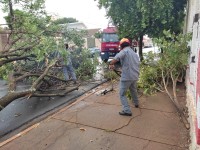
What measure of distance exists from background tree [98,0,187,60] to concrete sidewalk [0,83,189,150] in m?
5.22

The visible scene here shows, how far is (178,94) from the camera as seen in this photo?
646cm

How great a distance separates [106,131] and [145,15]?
6859 millimetres

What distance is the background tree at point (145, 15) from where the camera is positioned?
9.41 metres

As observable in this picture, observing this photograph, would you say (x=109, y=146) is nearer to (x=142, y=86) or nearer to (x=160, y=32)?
(x=142, y=86)

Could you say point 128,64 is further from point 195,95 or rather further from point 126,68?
point 195,95

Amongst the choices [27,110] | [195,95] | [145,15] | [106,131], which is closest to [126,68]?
[106,131]

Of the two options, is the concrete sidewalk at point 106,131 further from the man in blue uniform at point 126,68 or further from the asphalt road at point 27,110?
the asphalt road at point 27,110

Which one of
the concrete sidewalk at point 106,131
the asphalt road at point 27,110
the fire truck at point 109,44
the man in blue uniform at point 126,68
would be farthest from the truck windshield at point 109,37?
the man in blue uniform at point 126,68

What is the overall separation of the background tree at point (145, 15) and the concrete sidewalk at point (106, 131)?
5.22 metres

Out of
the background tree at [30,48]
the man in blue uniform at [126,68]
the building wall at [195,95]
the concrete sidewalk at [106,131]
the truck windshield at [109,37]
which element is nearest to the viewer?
the building wall at [195,95]

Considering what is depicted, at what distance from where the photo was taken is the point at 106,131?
425 cm

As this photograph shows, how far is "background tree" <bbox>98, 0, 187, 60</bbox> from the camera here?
30.9 ft

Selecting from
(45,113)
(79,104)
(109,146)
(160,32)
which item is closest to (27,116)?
(45,113)

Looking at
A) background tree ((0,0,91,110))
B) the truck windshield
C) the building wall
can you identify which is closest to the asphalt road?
background tree ((0,0,91,110))
